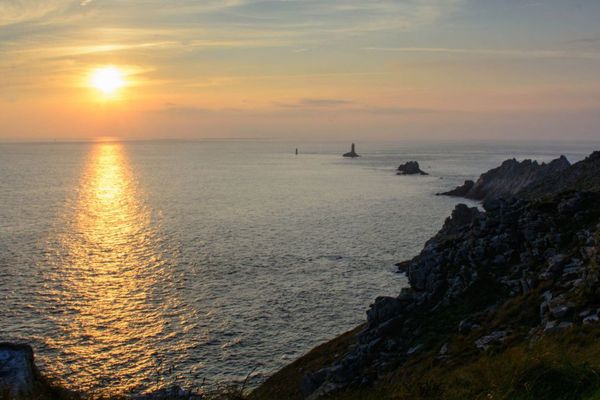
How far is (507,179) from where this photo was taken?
15050 centimetres

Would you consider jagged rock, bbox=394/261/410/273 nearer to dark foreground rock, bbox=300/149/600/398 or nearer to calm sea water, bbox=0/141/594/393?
calm sea water, bbox=0/141/594/393

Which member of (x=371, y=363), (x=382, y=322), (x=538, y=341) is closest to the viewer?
(x=538, y=341)

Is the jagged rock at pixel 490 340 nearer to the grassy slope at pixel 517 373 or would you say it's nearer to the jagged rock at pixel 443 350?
the grassy slope at pixel 517 373

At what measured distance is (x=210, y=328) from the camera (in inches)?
1976

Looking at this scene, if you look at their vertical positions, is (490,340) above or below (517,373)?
below

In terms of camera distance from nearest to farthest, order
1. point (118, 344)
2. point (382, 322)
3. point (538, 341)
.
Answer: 1. point (538, 341)
2. point (382, 322)
3. point (118, 344)

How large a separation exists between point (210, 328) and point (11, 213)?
294ft

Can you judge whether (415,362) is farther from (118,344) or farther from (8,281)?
(8,281)

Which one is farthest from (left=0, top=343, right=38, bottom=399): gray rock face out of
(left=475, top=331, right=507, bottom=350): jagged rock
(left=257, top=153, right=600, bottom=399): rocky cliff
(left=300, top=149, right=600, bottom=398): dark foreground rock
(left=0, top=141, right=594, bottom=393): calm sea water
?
(left=475, top=331, right=507, bottom=350): jagged rock

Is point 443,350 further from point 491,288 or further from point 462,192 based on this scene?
point 462,192

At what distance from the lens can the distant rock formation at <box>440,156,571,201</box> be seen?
142725 mm

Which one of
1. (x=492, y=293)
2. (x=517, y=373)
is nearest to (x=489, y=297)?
(x=492, y=293)

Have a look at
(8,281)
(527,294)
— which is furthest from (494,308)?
(8,281)

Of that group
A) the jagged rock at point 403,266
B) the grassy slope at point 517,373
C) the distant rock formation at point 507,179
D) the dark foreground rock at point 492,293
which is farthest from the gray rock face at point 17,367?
the distant rock formation at point 507,179
